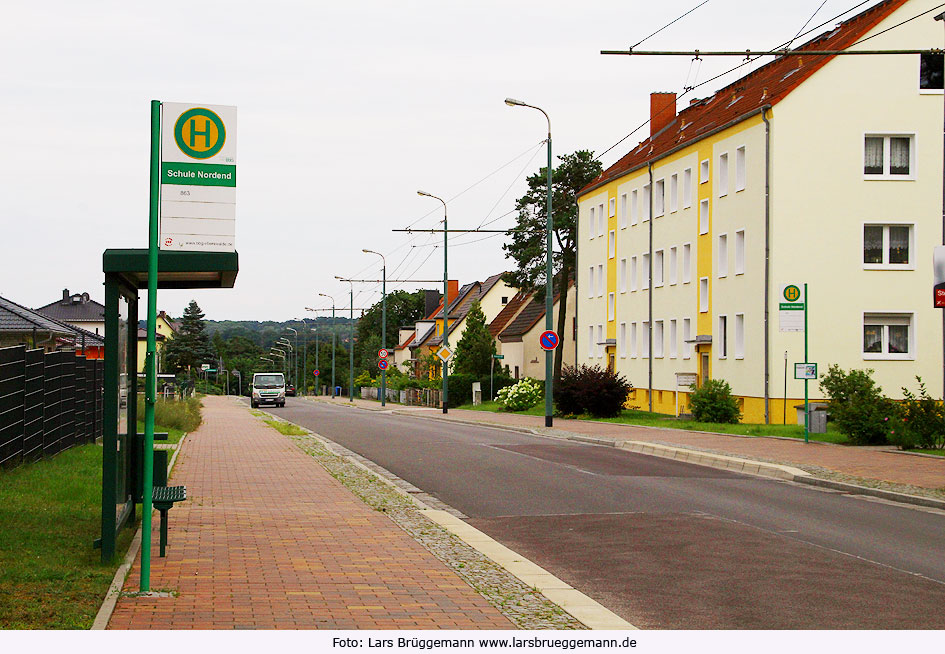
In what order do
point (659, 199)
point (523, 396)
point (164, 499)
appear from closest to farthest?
point (164, 499) < point (523, 396) < point (659, 199)

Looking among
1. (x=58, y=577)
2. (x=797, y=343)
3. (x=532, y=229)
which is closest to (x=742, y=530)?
(x=58, y=577)

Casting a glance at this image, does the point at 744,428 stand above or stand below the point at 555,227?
below

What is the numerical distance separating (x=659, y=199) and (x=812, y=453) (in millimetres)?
28768

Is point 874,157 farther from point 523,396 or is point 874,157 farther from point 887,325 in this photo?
point 523,396

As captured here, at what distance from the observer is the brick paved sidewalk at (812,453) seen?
17578 mm

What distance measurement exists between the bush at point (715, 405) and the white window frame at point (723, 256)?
291 inches

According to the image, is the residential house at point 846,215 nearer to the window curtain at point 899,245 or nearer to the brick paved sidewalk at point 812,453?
the window curtain at point 899,245

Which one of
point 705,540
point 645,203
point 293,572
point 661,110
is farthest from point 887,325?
point 293,572

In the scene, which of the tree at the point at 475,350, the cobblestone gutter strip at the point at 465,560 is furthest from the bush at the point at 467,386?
the cobblestone gutter strip at the point at 465,560

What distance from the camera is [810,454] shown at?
21734mm

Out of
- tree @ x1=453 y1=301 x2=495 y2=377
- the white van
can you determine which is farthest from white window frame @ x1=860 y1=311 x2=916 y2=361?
the white van

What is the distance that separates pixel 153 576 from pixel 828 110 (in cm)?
3397

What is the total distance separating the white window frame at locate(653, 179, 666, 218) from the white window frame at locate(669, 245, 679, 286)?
7.45 feet

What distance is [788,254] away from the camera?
36906 mm
